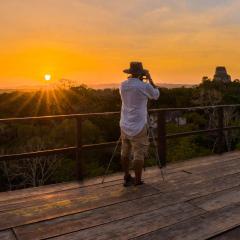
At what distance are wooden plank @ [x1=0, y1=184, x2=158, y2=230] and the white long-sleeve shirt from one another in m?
0.81

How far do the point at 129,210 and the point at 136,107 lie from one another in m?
1.46

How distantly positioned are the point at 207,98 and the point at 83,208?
60502 millimetres

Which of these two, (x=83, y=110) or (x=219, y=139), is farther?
(x=83, y=110)

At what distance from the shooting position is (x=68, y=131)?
42.0 meters

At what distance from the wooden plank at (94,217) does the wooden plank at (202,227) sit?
562 millimetres

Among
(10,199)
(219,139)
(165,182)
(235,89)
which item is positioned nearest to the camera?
(10,199)

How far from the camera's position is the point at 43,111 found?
47844 mm

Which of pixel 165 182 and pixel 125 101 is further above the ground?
pixel 125 101

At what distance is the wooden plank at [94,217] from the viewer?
434 centimetres

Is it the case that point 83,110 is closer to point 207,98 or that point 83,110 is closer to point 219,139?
point 207,98

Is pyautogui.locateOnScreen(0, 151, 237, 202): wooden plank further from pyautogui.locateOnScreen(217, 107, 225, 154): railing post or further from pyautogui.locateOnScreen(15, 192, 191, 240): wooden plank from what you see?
Result: pyautogui.locateOnScreen(15, 192, 191, 240): wooden plank

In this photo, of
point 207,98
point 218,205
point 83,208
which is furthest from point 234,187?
point 207,98

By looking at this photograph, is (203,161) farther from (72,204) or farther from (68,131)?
(68,131)

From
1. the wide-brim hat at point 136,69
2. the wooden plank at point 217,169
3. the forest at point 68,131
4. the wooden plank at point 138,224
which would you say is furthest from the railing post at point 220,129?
the forest at point 68,131
